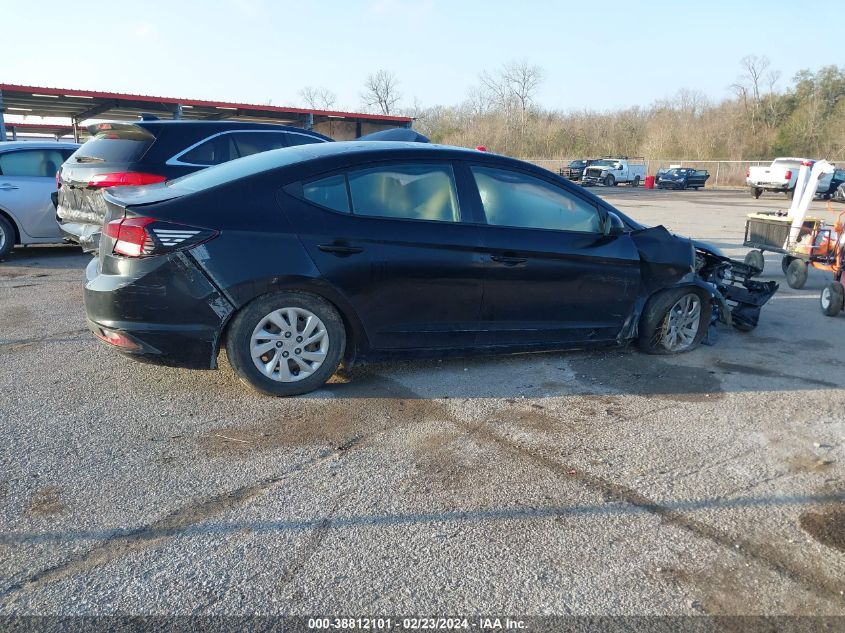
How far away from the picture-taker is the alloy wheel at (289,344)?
14.3 ft

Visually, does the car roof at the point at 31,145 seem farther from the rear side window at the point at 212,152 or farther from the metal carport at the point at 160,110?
the metal carport at the point at 160,110

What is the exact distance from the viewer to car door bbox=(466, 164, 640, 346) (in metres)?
4.95

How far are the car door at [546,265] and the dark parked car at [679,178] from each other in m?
41.0

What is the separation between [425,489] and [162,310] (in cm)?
199

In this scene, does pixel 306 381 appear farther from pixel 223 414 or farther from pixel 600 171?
pixel 600 171

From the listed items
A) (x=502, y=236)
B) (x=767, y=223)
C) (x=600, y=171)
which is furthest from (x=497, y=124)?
(x=502, y=236)

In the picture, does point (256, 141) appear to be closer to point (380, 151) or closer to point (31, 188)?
point (31, 188)

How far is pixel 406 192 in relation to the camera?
4.76 m

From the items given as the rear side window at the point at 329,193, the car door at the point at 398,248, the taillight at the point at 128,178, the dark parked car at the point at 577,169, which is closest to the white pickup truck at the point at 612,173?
the dark parked car at the point at 577,169

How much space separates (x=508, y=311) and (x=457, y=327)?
1.37 feet

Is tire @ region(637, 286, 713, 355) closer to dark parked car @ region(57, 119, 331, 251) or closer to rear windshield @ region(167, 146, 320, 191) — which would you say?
rear windshield @ region(167, 146, 320, 191)

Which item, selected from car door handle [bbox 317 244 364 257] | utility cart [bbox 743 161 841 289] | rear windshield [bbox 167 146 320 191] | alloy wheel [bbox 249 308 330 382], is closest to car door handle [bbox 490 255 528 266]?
car door handle [bbox 317 244 364 257]

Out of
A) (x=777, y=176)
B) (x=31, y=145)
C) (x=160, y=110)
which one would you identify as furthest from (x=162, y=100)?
(x=777, y=176)

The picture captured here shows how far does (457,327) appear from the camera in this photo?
4.88 metres
